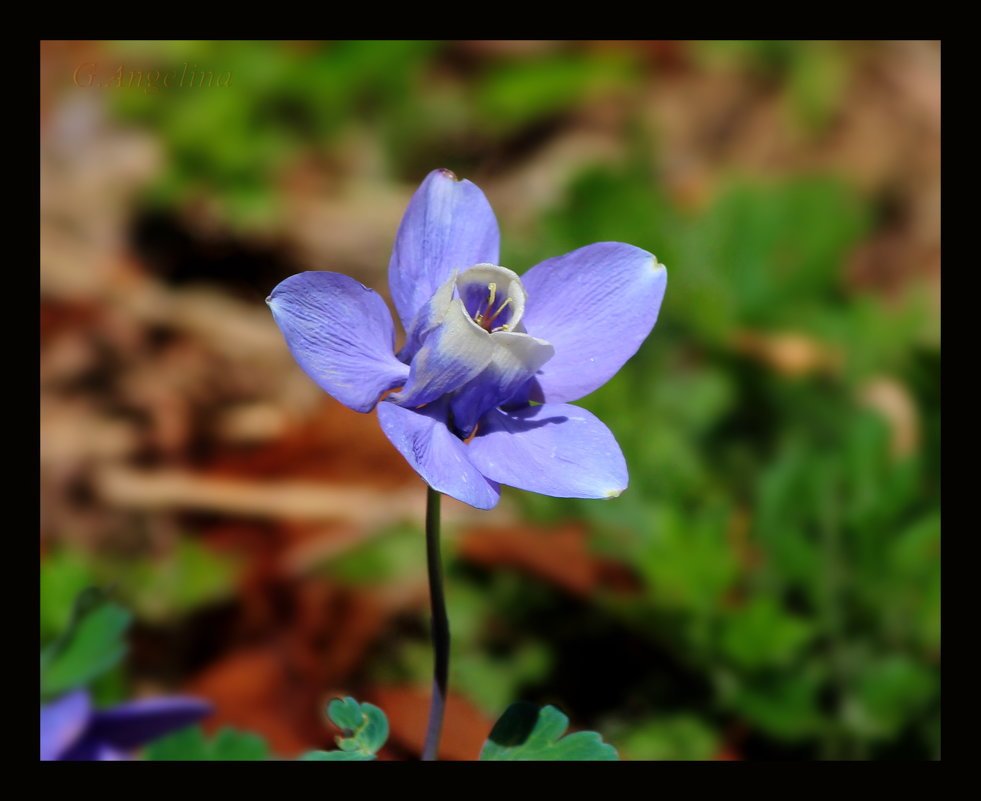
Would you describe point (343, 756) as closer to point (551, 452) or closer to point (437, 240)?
point (551, 452)

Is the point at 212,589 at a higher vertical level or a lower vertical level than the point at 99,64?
lower

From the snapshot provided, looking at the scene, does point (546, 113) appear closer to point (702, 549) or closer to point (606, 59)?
point (606, 59)

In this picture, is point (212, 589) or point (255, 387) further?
point (255, 387)

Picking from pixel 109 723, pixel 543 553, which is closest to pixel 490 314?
pixel 109 723

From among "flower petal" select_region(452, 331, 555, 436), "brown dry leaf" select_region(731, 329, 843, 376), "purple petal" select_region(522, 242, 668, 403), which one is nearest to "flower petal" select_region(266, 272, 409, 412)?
"flower petal" select_region(452, 331, 555, 436)

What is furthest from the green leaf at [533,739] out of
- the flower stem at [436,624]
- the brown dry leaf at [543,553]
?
the brown dry leaf at [543,553]

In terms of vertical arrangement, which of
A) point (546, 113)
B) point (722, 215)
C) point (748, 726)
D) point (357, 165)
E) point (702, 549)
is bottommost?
point (748, 726)

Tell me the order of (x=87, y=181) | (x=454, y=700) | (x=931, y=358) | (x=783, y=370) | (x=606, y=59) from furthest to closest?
(x=606, y=59) < (x=87, y=181) < (x=783, y=370) < (x=931, y=358) < (x=454, y=700)

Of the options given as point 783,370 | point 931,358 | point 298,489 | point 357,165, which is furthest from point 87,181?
point 931,358
